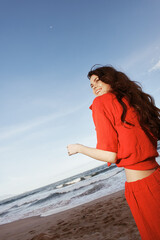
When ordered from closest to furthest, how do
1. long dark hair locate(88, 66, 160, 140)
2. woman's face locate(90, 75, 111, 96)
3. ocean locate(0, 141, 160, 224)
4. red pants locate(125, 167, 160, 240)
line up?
red pants locate(125, 167, 160, 240), long dark hair locate(88, 66, 160, 140), woman's face locate(90, 75, 111, 96), ocean locate(0, 141, 160, 224)

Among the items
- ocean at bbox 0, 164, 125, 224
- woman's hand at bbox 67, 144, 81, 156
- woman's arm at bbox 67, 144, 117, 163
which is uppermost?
woman's hand at bbox 67, 144, 81, 156

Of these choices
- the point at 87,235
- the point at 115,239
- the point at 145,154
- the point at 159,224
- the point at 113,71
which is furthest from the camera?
the point at 87,235

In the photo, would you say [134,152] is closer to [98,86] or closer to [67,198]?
[98,86]

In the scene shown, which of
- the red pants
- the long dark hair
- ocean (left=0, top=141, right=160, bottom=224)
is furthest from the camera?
ocean (left=0, top=141, right=160, bottom=224)

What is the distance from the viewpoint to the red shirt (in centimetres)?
117

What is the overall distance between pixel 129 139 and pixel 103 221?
4272mm

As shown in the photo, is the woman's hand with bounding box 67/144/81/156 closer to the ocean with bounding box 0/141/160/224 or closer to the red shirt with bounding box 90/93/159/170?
the red shirt with bounding box 90/93/159/170

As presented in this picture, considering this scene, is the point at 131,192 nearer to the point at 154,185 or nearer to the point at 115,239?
the point at 154,185

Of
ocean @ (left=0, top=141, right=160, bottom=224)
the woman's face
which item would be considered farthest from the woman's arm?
ocean @ (left=0, top=141, right=160, bottom=224)

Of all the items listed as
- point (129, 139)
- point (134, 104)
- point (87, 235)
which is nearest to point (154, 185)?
point (129, 139)

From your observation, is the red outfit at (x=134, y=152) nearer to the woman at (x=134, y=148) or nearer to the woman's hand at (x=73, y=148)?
the woman at (x=134, y=148)

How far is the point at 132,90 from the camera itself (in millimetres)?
1426

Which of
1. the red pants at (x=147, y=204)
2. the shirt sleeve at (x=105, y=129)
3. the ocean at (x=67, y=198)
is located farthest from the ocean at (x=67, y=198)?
the shirt sleeve at (x=105, y=129)

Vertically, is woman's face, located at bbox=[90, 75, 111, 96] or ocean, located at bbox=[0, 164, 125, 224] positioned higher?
woman's face, located at bbox=[90, 75, 111, 96]
